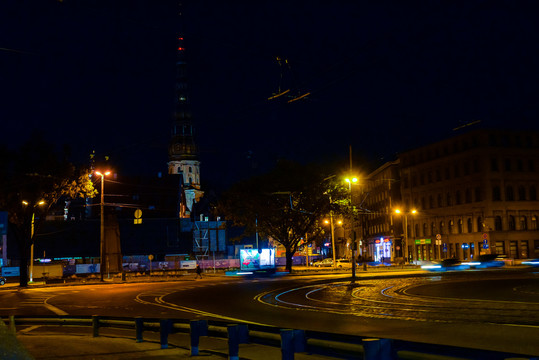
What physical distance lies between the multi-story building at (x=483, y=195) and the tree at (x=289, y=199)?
826 cm

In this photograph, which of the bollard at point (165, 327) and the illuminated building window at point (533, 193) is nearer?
the bollard at point (165, 327)

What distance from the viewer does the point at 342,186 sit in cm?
6306

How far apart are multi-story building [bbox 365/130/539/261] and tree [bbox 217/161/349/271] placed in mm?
8265

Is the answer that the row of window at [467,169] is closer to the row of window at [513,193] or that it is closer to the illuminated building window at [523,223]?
the row of window at [513,193]

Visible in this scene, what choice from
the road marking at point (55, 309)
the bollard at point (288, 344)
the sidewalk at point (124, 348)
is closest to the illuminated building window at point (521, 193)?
the road marking at point (55, 309)

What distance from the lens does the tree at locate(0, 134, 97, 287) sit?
4984cm

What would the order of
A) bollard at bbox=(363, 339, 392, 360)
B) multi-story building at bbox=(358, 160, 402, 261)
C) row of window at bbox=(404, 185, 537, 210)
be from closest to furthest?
bollard at bbox=(363, 339, 392, 360) < row of window at bbox=(404, 185, 537, 210) < multi-story building at bbox=(358, 160, 402, 261)

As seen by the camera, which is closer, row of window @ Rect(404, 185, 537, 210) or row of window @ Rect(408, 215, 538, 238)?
row of window @ Rect(408, 215, 538, 238)

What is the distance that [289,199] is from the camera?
61875 millimetres

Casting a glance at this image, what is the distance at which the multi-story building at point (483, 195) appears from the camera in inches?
2857

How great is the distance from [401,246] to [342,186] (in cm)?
3257

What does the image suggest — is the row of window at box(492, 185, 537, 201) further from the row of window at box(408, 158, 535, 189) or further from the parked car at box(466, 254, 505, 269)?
the parked car at box(466, 254, 505, 269)

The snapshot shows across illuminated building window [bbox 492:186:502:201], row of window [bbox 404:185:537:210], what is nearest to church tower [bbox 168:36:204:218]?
row of window [bbox 404:185:537:210]

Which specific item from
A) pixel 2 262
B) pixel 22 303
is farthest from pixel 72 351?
pixel 2 262
